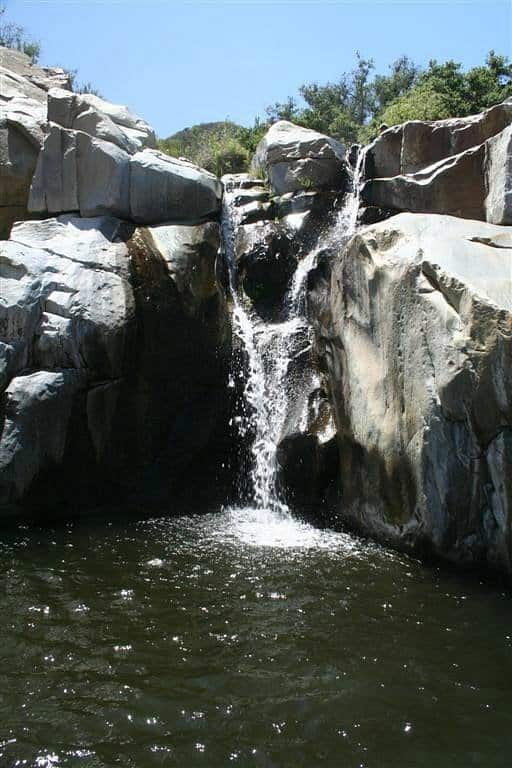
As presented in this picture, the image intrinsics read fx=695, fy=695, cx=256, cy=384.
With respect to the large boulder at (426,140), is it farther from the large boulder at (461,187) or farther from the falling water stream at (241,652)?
the falling water stream at (241,652)

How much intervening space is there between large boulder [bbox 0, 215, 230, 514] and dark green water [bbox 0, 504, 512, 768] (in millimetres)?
1782

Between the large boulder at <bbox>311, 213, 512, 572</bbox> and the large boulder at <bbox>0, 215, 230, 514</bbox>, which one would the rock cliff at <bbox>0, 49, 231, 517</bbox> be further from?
the large boulder at <bbox>311, 213, 512, 572</bbox>

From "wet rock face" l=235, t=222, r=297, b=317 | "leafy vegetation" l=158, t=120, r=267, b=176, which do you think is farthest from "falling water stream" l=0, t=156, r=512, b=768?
"leafy vegetation" l=158, t=120, r=267, b=176

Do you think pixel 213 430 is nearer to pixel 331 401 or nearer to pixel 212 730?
pixel 331 401

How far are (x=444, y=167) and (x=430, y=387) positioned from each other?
6118 millimetres

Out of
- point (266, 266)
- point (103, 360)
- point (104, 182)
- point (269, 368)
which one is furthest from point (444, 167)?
point (103, 360)

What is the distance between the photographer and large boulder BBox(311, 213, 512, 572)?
7.89 metres

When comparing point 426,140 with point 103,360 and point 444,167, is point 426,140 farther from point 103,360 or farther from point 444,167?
point 103,360

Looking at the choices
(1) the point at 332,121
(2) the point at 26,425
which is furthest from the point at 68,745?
(1) the point at 332,121

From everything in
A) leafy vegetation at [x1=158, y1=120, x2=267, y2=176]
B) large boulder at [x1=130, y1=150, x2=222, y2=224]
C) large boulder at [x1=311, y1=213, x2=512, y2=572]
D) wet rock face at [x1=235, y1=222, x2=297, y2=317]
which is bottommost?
large boulder at [x1=311, y1=213, x2=512, y2=572]

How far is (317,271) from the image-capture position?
12836mm

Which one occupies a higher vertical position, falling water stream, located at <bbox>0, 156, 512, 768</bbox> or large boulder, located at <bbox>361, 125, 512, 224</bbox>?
large boulder, located at <bbox>361, 125, 512, 224</bbox>

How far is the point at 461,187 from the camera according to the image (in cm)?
1250

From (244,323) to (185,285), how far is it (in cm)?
138
